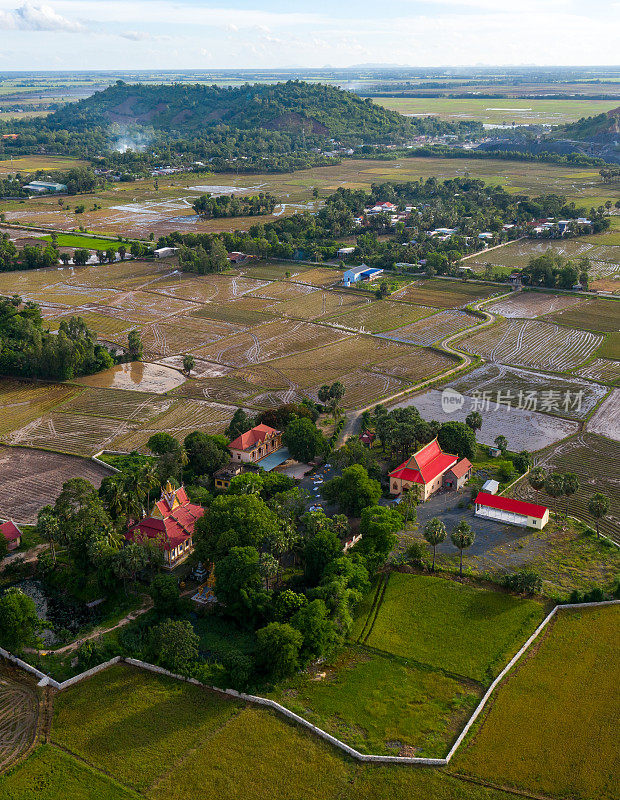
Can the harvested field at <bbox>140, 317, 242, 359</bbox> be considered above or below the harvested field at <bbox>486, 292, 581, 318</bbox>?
below

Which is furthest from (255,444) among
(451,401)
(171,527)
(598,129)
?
(598,129)

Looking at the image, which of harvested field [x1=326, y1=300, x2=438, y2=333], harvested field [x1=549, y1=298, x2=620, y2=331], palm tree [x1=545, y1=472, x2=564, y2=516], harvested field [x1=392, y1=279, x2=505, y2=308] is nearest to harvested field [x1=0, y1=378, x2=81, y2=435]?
harvested field [x1=326, y1=300, x2=438, y2=333]

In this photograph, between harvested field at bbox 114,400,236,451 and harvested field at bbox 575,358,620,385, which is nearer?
harvested field at bbox 114,400,236,451

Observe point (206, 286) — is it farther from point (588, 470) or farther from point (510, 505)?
point (510, 505)

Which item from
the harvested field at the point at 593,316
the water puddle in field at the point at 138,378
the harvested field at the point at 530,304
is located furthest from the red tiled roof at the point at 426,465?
the harvested field at the point at 530,304

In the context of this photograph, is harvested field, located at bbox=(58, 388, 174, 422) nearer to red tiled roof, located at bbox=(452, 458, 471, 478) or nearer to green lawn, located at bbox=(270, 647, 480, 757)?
red tiled roof, located at bbox=(452, 458, 471, 478)

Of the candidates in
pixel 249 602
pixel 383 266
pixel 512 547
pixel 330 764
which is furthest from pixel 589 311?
pixel 330 764

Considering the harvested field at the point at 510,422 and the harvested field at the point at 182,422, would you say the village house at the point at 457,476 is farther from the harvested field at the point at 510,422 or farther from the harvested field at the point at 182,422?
the harvested field at the point at 182,422
